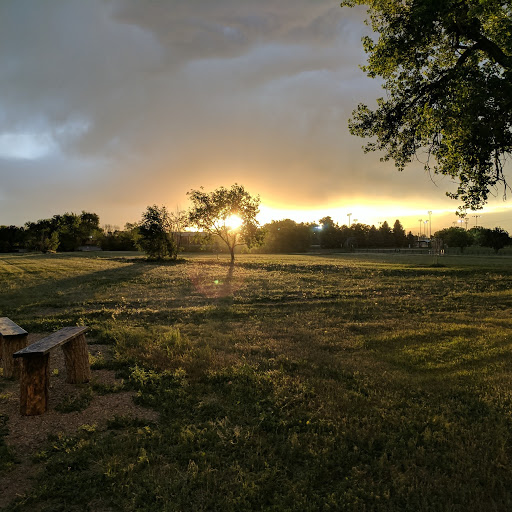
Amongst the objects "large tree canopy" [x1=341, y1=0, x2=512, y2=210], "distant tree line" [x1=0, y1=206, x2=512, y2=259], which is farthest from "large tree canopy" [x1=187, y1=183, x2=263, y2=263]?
"large tree canopy" [x1=341, y1=0, x2=512, y2=210]

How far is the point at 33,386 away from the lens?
5.09m

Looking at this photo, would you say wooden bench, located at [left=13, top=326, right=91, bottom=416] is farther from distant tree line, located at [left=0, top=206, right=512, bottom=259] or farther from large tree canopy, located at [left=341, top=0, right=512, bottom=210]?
distant tree line, located at [left=0, top=206, right=512, bottom=259]

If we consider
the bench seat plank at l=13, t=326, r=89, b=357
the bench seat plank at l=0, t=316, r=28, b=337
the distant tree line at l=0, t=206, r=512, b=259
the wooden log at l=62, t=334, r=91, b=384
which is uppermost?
the distant tree line at l=0, t=206, r=512, b=259

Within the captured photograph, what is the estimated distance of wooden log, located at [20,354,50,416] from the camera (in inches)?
199

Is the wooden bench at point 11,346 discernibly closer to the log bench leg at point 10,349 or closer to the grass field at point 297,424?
the log bench leg at point 10,349

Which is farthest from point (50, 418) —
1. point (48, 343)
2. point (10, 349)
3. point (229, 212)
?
point (229, 212)

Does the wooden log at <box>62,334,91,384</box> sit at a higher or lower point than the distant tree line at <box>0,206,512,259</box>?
lower

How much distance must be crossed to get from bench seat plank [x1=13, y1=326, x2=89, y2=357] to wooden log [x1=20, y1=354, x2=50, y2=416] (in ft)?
0.28

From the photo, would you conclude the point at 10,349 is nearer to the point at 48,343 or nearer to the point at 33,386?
the point at 48,343

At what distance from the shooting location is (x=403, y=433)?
4.48 m

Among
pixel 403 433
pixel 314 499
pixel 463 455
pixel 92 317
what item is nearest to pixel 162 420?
pixel 314 499

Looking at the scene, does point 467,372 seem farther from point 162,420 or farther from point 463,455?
point 162,420

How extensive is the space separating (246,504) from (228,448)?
36.2 inches

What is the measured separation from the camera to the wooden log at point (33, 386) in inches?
199
